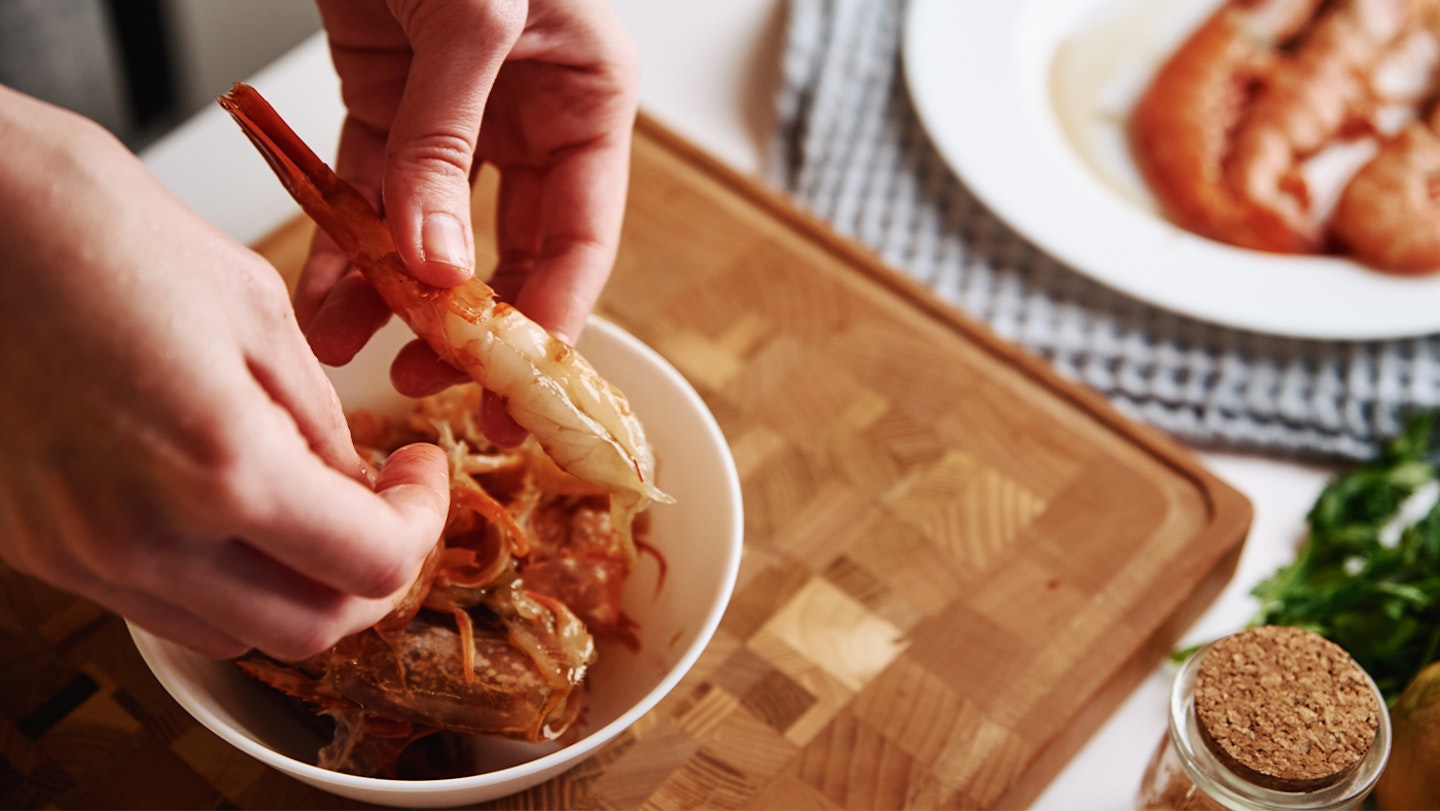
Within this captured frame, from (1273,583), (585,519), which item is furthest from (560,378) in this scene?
(1273,583)

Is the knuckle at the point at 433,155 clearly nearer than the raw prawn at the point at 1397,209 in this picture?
Yes

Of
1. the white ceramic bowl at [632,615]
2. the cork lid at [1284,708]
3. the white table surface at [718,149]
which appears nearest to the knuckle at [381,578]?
the white ceramic bowl at [632,615]

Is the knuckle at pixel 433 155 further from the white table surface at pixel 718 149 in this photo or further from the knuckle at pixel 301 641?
the white table surface at pixel 718 149

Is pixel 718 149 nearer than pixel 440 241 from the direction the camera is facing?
No

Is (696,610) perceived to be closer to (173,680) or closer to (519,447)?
(519,447)

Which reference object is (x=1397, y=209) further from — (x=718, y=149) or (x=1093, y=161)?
(x=718, y=149)

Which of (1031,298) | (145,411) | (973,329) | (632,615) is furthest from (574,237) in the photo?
(1031,298)

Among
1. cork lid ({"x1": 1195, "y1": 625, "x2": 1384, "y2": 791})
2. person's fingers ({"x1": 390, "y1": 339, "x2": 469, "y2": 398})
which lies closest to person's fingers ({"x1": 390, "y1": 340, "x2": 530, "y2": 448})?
person's fingers ({"x1": 390, "y1": 339, "x2": 469, "y2": 398})
